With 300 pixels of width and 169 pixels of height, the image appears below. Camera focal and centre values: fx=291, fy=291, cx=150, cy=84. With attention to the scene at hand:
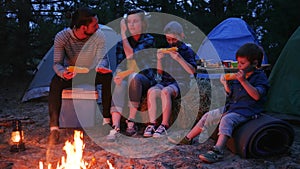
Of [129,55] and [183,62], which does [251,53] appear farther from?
[129,55]

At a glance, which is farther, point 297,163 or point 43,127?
point 43,127

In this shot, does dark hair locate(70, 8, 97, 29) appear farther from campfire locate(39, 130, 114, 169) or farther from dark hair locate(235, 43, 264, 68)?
dark hair locate(235, 43, 264, 68)

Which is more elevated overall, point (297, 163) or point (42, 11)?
point (42, 11)

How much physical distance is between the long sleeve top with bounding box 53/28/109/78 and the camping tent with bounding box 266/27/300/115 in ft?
6.88

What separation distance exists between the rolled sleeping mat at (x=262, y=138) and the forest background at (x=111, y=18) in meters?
3.95

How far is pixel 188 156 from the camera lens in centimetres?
237

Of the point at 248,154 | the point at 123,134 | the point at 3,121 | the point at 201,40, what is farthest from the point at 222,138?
the point at 201,40

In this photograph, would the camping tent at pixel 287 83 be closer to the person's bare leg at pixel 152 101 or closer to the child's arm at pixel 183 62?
the child's arm at pixel 183 62

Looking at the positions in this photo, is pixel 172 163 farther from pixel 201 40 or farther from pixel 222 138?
pixel 201 40

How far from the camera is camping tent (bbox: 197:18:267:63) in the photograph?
19.8 ft

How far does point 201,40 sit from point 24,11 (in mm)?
4127

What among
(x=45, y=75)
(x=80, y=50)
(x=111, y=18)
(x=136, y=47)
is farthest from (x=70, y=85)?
(x=111, y=18)

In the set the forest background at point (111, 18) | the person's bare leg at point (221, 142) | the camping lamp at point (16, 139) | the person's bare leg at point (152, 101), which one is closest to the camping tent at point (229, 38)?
the forest background at point (111, 18)

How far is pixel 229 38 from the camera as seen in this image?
20.1 ft
